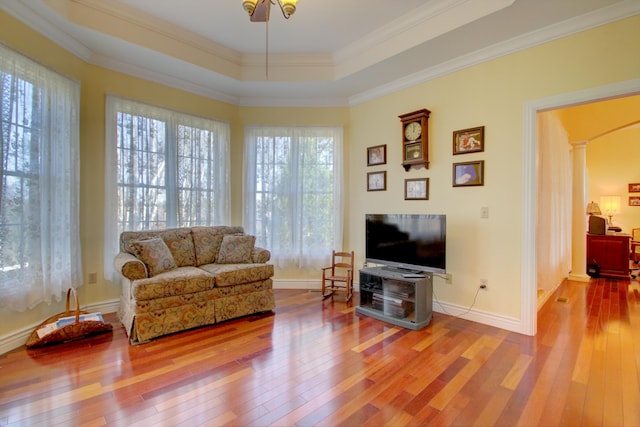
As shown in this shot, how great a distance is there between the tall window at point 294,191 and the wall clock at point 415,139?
1066 mm

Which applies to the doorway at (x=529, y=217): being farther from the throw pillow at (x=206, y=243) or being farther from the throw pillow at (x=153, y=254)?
the throw pillow at (x=153, y=254)

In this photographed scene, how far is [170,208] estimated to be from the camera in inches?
152

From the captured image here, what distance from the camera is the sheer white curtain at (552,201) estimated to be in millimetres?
3680

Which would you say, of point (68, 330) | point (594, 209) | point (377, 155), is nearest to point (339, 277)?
point (377, 155)

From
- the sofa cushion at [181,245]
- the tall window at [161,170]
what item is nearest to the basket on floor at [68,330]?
the tall window at [161,170]

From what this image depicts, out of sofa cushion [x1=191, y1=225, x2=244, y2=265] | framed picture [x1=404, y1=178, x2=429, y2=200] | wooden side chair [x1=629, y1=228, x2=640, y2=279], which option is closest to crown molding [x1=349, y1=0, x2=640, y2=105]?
framed picture [x1=404, y1=178, x2=429, y2=200]

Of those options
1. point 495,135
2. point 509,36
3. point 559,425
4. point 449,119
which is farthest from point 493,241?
point 509,36

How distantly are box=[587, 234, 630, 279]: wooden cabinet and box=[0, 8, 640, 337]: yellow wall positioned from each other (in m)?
3.69

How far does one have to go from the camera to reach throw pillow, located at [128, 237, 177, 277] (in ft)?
9.98

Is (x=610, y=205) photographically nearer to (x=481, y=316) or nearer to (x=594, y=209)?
(x=594, y=209)

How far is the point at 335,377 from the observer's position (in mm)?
2154

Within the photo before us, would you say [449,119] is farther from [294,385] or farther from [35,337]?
→ [35,337]

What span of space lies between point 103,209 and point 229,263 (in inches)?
59.2

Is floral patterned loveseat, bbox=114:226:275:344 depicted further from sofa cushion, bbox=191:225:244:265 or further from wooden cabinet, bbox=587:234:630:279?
wooden cabinet, bbox=587:234:630:279
